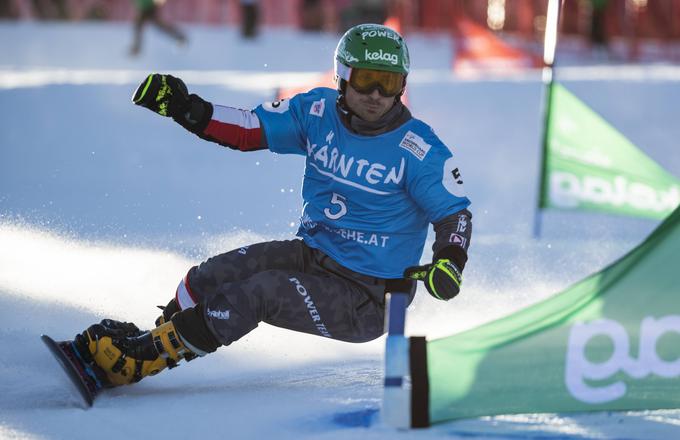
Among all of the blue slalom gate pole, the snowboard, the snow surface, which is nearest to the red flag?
the snow surface

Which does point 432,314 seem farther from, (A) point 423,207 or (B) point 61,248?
(B) point 61,248

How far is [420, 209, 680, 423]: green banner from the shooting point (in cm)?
371

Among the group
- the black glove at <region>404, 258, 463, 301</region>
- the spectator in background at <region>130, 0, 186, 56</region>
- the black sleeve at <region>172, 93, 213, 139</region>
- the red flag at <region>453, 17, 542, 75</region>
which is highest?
the spectator in background at <region>130, 0, 186, 56</region>

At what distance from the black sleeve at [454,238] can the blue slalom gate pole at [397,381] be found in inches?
17.7

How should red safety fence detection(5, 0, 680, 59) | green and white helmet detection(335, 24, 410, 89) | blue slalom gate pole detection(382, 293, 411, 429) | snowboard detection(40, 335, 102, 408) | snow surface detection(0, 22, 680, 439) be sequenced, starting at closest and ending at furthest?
blue slalom gate pole detection(382, 293, 411, 429)
snow surface detection(0, 22, 680, 439)
snowboard detection(40, 335, 102, 408)
green and white helmet detection(335, 24, 410, 89)
red safety fence detection(5, 0, 680, 59)

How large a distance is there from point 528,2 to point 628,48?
2177 mm

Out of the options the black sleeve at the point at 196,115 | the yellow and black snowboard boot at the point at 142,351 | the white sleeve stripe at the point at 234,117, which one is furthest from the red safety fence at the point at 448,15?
the yellow and black snowboard boot at the point at 142,351

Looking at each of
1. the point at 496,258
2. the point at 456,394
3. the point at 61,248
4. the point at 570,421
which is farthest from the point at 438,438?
Result: the point at 496,258

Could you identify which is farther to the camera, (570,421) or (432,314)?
(432,314)

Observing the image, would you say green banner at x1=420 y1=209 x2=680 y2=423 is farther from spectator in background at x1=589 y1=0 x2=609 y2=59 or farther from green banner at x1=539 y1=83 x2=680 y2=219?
spectator in background at x1=589 y1=0 x2=609 y2=59

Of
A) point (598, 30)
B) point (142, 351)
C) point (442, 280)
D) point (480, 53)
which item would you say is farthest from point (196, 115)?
point (598, 30)

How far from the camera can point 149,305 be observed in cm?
556

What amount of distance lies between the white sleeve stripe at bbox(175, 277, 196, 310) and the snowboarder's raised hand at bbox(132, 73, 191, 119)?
656 millimetres

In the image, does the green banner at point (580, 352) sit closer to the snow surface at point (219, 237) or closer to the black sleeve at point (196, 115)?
the snow surface at point (219, 237)
